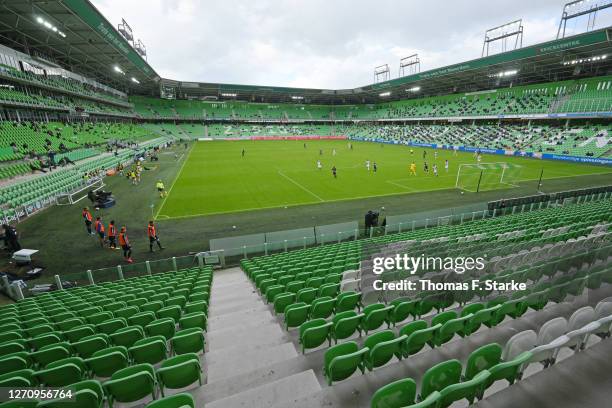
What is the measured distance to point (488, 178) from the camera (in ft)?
99.8

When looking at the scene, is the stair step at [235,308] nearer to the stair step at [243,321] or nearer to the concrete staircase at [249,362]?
the concrete staircase at [249,362]

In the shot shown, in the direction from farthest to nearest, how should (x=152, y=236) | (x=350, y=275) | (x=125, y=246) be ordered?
1. (x=152, y=236)
2. (x=125, y=246)
3. (x=350, y=275)

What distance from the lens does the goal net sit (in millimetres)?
27281

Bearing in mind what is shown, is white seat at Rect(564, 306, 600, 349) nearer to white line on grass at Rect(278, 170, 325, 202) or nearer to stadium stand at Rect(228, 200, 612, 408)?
stadium stand at Rect(228, 200, 612, 408)

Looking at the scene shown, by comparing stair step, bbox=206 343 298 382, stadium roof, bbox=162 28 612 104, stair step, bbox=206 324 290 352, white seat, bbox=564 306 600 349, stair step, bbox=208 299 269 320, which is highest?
stadium roof, bbox=162 28 612 104

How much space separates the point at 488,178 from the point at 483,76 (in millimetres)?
44270

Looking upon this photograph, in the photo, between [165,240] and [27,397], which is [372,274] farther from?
[165,240]

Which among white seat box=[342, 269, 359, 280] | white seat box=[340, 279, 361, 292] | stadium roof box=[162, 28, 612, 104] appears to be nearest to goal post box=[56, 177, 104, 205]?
white seat box=[342, 269, 359, 280]

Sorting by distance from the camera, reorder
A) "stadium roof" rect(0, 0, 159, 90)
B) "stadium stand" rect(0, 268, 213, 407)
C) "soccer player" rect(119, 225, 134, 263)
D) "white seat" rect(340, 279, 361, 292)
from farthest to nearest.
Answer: "stadium roof" rect(0, 0, 159, 90)
"soccer player" rect(119, 225, 134, 263)
"white seat" rect(340, 279, 361, 292)
"stadium stand" rect(0, 268, 213, 407)

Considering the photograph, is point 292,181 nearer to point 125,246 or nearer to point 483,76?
point 125,246

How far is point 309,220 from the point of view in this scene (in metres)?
19.2

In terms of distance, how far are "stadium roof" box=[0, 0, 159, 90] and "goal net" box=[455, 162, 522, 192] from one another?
136 feet

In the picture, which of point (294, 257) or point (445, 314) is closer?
point (445, 314)

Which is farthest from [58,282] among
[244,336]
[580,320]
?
[580,320]
